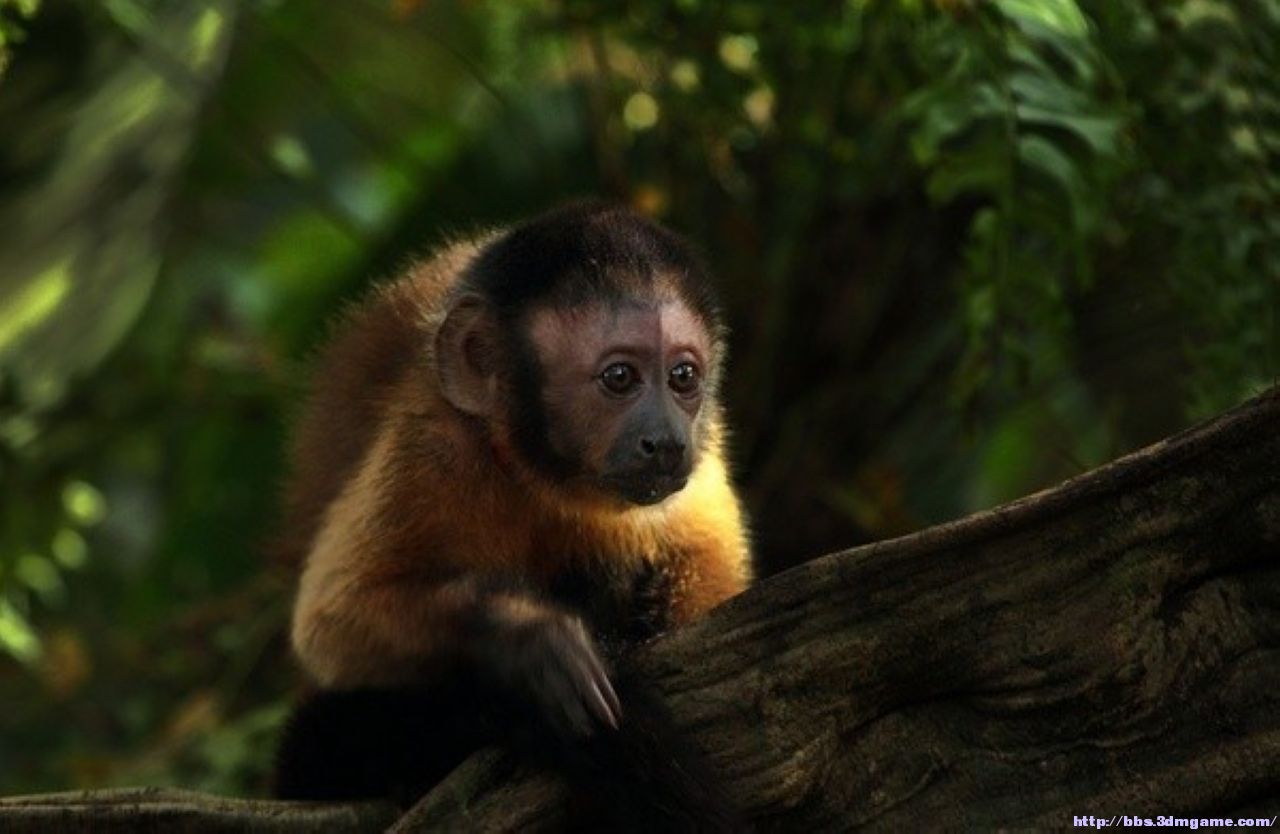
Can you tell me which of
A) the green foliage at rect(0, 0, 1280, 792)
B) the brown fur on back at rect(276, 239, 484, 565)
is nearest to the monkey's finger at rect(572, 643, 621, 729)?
the brown fur on back at rect(276, 239, 484, 565)

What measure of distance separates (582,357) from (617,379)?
0.12 m

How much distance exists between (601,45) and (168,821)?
478 cm

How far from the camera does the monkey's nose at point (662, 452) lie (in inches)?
206

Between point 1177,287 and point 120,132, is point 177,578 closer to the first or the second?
point 120,132

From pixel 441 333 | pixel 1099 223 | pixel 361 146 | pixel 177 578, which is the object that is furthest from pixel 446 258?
pixel 361 146

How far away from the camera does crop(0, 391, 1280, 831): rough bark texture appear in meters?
4.32

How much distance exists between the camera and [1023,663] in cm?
438

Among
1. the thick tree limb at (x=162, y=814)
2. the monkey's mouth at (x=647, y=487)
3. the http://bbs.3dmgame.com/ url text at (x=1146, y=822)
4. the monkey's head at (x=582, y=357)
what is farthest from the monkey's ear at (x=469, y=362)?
the http://bbs.3dmgame.com/ url text at (x=1146, y=822)

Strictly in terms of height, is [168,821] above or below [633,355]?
above

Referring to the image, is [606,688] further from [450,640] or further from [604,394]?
[604,394]

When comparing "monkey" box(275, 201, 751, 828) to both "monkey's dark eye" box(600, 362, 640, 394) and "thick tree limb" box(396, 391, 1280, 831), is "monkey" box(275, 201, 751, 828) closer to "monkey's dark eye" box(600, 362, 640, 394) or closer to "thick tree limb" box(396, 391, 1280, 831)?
"monkey's dark eye" box(600, 362, 640, 394)

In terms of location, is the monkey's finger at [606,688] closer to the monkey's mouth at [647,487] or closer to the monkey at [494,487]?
the monkey at [494,487]

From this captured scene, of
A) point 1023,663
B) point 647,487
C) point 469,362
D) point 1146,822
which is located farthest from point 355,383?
point 1146,822

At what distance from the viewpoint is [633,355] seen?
5.36m
